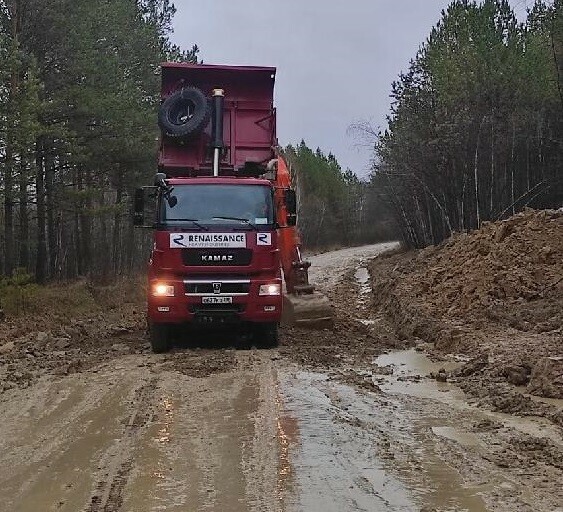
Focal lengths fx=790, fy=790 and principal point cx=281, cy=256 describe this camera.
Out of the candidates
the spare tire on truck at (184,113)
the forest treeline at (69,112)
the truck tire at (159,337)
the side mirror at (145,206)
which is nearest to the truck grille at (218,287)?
the truck tire at (159,337)

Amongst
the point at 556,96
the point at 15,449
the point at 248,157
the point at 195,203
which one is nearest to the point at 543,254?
the point at 248,157

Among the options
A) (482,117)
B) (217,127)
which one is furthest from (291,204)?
(482,117)

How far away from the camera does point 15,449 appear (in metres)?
6.27

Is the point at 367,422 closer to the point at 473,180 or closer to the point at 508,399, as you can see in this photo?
the point at 508,399

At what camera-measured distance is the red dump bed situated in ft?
43.1

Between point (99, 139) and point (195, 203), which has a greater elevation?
point (99, 139)

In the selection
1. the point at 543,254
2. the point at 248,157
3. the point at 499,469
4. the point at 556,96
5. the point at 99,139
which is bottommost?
the point at 499,469

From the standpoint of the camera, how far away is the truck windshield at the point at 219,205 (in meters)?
11.1

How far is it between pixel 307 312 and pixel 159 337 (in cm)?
288

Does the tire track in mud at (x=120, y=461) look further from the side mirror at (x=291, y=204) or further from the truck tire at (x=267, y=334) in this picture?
the side mirror at (x=291, y=204)

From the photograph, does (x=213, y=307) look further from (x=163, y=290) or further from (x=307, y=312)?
(x=307, y=312)

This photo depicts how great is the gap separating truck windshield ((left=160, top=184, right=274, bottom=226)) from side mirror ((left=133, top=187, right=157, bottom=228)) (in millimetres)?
207

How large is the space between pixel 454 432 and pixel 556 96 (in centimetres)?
2663

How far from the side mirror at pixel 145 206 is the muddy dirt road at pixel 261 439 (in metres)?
1.97
